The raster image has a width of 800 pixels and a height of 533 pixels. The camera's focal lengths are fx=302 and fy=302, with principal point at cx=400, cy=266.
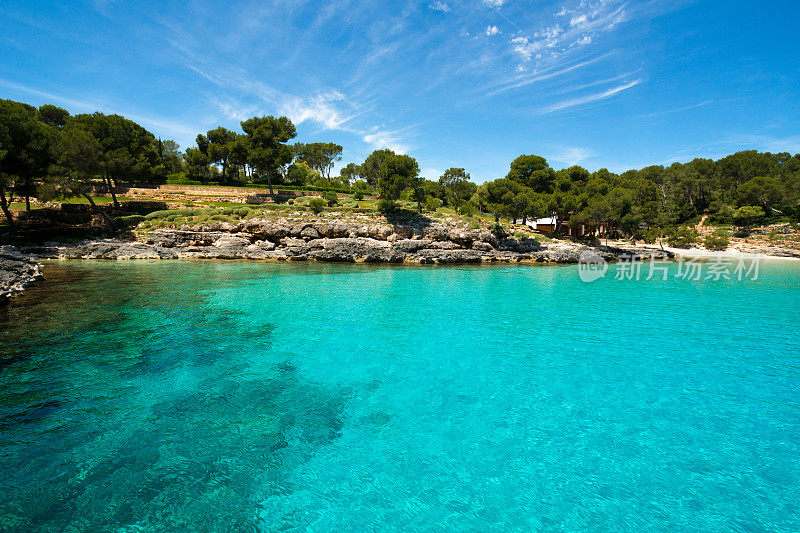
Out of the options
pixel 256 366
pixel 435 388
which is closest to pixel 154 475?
pixel 256 366

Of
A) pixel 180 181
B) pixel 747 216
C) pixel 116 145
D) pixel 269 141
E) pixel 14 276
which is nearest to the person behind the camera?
pixel 14 276

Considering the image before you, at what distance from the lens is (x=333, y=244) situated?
4184 centimetres

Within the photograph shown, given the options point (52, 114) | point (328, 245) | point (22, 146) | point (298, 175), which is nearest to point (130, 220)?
point (22, 146)

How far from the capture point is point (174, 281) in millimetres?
24609

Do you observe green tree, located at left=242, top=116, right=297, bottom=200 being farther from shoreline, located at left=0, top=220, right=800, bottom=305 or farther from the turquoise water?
the turquoise water

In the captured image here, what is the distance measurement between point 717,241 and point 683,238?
20.6 ft

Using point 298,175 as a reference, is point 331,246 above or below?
below

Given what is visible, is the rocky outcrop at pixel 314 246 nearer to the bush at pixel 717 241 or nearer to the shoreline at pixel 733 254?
the shoreline at pixel 733 254

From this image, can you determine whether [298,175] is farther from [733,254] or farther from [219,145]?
[733,254]

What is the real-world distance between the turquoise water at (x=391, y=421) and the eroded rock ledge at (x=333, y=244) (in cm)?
2445

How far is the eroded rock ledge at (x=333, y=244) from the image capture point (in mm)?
40875

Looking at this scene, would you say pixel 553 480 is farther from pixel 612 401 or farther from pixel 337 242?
pixel 337 242

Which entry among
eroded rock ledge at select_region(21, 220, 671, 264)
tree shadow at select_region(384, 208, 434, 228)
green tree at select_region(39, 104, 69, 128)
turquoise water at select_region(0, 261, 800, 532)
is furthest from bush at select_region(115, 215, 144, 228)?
green tree at select_region(39, 104, 69, 128)

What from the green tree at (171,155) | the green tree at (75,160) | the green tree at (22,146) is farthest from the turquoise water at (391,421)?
the green tree at (171,155)
